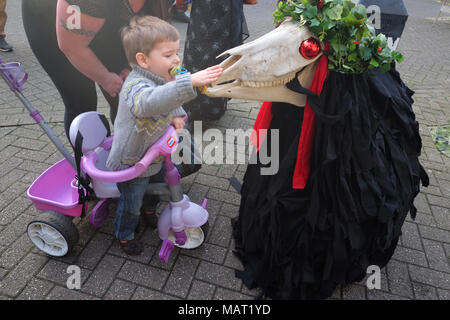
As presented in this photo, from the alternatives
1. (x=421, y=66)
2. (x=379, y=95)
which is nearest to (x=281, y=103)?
(x=379, y=95)

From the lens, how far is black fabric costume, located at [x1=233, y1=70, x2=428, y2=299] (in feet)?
5.08

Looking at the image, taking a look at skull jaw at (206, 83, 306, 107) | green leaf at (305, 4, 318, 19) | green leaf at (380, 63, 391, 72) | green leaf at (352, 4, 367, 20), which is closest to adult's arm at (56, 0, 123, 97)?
skull jaw at (206, 83, 306, 107)

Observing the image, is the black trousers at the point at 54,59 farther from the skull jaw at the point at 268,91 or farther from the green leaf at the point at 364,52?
the green leaf at the point at 364,52

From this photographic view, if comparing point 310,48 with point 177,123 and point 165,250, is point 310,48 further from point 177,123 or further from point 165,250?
point 165,250

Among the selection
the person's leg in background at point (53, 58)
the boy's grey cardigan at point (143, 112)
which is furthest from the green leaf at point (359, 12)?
the person's leg in background at point (53, 58)

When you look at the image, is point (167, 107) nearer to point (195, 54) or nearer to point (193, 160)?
point (193, 160)

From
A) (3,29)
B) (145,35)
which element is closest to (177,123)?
(145,35)

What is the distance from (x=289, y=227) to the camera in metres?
1.88

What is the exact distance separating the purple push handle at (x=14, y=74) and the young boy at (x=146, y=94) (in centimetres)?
70

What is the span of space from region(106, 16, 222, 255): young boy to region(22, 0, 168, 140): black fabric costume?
1.01 ft

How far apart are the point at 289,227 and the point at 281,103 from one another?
2.31 feet

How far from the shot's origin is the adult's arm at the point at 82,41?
174 centimetres

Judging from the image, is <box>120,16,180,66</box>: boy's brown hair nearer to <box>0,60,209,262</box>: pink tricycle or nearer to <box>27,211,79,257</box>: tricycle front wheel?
<box>0,60,209,262</box>: pink tricycle
